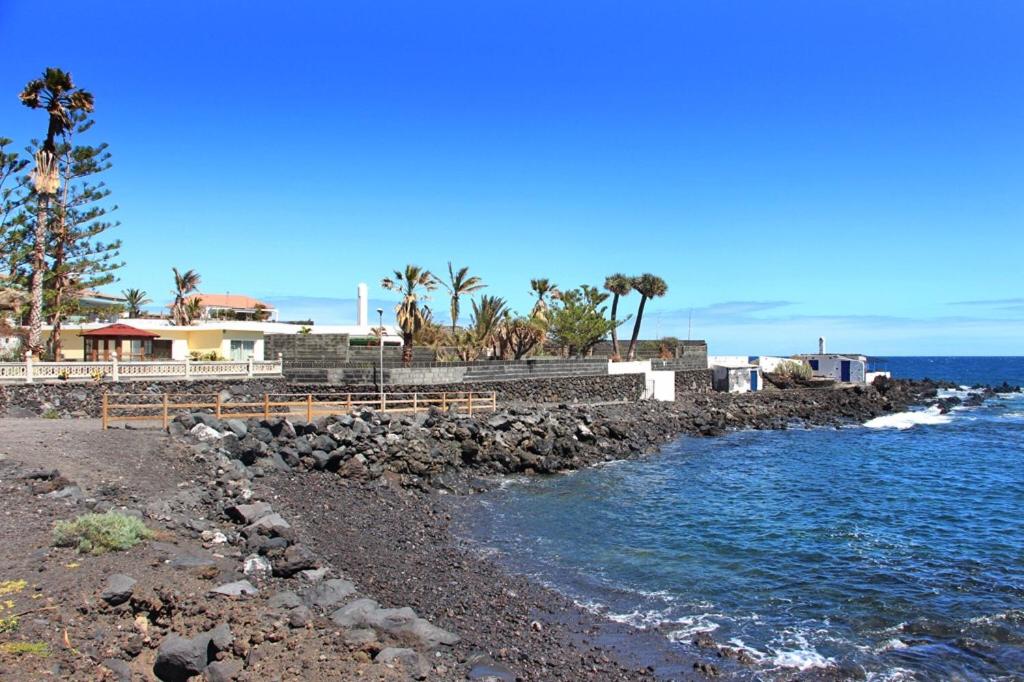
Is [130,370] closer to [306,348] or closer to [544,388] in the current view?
[306,348]

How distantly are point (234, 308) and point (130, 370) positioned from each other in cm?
4961

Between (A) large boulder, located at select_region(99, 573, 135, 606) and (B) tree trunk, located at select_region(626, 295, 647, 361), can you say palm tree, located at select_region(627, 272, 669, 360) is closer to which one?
(B) tree trunk, located at select_region(626, 295, 647, 361)

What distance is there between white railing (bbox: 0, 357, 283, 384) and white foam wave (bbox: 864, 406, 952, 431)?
36.9m

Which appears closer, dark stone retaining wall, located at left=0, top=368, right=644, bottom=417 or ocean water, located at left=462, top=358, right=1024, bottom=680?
ocean water, located at left=462, top=358, right=1024, bottom=680

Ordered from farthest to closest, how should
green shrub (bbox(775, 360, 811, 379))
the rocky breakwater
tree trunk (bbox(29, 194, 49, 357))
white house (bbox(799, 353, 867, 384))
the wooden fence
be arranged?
white house (bbox(799, 353, 867, 384)) → green shrub (bbox(775, 360, 811, 379)) → tree trunk (bbox(29, 194, 49, 357)) → the wooden fence → the rocky breakwater

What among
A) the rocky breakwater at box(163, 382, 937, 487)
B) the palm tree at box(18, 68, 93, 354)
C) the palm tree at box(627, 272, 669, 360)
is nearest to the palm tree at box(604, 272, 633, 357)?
the palm tree at box(627, 272, 669, 360)

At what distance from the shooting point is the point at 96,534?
36.7ft

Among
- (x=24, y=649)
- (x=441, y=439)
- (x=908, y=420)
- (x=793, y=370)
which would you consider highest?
(x=793, y=370)

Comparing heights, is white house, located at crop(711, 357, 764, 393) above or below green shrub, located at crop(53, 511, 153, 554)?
above

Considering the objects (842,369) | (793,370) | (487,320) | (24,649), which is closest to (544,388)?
(487,320)

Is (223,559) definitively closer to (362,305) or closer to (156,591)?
(156,591)

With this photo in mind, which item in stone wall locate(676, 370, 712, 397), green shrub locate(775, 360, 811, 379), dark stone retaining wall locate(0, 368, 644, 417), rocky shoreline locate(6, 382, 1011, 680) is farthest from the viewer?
green shrub locate(775, 360, 811, 379)

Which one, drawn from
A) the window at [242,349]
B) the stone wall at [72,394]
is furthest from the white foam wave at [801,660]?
the window at [242,349]

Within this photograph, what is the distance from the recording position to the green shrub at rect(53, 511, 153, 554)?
36.2 feet
